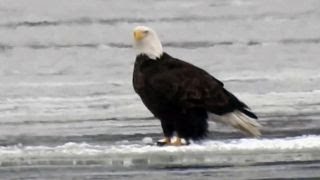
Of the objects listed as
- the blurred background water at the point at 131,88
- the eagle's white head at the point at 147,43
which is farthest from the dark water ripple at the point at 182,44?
the eagle's white head at the point at 147,43

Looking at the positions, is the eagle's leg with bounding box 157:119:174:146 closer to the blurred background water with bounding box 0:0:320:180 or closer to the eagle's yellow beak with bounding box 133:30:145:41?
the blurred background water with bounding box 0:0:320:180

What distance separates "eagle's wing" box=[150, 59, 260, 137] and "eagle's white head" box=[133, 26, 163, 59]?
0.14m

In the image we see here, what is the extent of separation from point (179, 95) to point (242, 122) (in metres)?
0.50

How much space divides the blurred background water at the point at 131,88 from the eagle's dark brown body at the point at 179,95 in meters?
0.21

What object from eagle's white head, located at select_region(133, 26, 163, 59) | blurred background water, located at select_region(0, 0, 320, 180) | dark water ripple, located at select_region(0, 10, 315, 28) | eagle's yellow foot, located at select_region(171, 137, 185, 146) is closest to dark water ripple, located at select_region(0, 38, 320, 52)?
blurred background water, located at select_region(0, 0, 320, 180)

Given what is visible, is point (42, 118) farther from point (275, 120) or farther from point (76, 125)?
point (275, 120)

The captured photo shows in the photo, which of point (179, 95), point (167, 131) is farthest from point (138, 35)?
point (167, 131)

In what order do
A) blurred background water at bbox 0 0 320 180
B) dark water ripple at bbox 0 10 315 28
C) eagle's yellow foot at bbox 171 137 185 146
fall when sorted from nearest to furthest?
blurred background water at bbox 0 0 320 180, eagle's yellow foot at bbox 171 137 185 146, dark water ripple at bbox 0 10 315 28

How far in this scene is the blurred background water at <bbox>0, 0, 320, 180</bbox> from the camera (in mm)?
8383

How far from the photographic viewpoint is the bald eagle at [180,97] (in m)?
9.11

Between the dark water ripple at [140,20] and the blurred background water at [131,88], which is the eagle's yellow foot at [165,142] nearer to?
the blurred background water at [131,88]

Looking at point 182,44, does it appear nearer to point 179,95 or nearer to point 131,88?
point 131,88

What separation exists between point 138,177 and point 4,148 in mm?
1583

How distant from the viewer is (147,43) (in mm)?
9328
